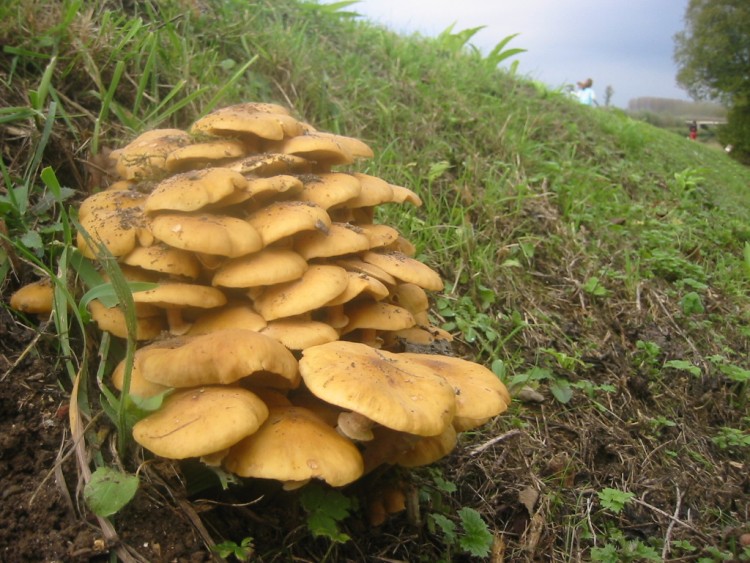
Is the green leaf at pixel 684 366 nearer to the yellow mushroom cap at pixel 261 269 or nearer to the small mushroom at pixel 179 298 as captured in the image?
the yellow mushroom cap at pixel 261 269

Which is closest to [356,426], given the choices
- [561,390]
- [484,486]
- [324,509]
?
[324,509]

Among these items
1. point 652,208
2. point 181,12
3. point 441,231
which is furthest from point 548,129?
point 181,12

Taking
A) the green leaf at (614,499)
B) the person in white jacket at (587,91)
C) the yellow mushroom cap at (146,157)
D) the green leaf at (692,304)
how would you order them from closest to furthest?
the yellow mushroom cap at (146,157)
the green leaf at (614,499)
the green leaf at (692,304)
the person in white jacket at (587,91)

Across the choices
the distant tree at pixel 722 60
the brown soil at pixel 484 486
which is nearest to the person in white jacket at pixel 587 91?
the distant tree at pixel 722 60

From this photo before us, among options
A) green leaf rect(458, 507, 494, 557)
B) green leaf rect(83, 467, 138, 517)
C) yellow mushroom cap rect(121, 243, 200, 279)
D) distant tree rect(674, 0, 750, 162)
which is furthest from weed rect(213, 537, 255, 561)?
distant tree rect(674, 0, 750, 162)

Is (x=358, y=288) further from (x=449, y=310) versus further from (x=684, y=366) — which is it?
(x=684, y=366)

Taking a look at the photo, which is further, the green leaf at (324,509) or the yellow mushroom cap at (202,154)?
the yellow mushroom cap at (202,154)

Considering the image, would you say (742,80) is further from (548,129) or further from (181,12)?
(181,12)

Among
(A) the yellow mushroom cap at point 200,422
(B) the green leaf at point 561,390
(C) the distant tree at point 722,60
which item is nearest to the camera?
(A) the yellow mushroom cap at point 200,422
